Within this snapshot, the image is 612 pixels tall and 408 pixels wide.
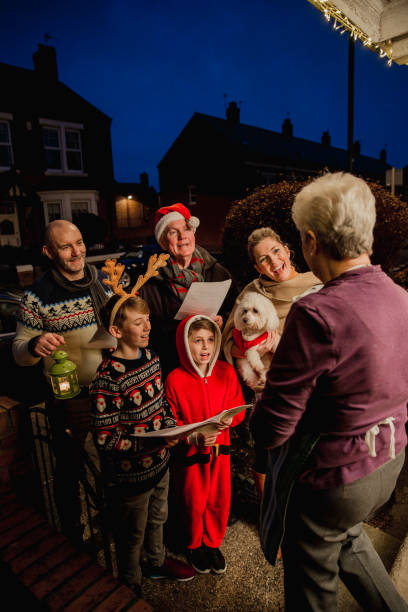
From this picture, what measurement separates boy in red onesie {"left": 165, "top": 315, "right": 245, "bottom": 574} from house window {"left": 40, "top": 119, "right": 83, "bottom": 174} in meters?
20.8

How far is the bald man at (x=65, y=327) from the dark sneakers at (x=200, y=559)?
31.9 inches

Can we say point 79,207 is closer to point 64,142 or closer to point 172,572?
point 64,142

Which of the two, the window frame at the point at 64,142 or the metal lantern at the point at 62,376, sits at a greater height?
the window frame at the point at 64,142

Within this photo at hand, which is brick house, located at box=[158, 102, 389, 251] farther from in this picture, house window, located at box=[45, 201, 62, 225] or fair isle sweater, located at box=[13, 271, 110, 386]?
fair isle sweater, located at box=[13, 271, 110, 386]

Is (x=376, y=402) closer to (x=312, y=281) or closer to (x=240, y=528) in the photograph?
(x=312, y=281)

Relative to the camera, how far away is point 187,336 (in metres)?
2.50

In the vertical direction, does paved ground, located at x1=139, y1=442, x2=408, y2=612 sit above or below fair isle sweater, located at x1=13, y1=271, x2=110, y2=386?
below

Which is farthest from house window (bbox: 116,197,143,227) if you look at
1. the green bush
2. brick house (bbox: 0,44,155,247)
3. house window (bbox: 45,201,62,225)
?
the green bush

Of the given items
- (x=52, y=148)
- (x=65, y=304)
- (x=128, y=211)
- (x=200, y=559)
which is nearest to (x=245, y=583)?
(x=200, y=559)

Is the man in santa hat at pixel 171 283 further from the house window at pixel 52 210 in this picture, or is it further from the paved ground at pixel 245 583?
the house window at pixel 52 210

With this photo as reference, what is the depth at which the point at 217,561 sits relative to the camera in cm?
262

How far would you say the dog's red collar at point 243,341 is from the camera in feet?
9.27

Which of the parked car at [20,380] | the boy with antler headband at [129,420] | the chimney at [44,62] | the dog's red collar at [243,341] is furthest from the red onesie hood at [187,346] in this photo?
the chimney at [44,62]

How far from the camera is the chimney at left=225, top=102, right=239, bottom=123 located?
2930 cm
